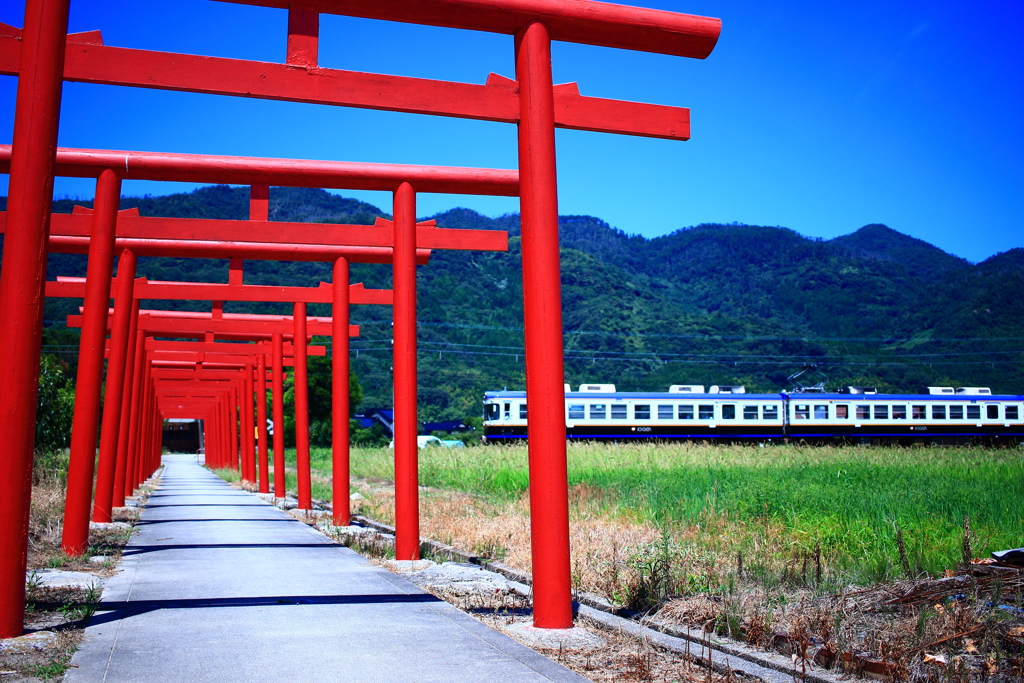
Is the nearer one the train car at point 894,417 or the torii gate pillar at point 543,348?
the torii gate pillar at point 543,348

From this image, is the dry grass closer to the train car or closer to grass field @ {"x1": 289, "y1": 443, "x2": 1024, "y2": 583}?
grass field @ {"x1": 289, "y1": 443, "x2": 1024, "y2": 583}

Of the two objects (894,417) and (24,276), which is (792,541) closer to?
(24,276)

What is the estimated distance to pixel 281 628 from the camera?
537 centimetres

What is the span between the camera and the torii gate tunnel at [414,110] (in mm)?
4840

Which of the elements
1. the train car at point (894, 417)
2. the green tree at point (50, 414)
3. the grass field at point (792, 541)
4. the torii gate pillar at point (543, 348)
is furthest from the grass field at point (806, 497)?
the train car at point (894, 417)

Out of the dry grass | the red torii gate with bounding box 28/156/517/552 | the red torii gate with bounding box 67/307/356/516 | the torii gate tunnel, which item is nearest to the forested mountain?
the red torii gate with bounding box 67/307/356/516

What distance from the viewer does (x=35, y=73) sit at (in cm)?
508

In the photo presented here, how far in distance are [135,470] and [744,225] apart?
14665cm

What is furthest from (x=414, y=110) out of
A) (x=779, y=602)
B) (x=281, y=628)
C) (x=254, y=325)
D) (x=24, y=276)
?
(x=254, y=325)

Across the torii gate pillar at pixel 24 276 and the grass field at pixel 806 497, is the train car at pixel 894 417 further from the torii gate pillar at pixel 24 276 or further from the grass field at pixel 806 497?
the torii gate pillar at pixel 24 276

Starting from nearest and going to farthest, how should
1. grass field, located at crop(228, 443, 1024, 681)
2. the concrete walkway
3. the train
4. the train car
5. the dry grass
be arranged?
the concrete walkway → the dry grass → grass field, located at crop(228, 443, 1024, 681) → the train → the train car

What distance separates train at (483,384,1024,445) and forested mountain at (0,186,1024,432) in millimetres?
26798

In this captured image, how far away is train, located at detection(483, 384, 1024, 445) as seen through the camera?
110 feet

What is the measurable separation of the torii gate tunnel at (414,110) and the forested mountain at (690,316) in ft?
167
